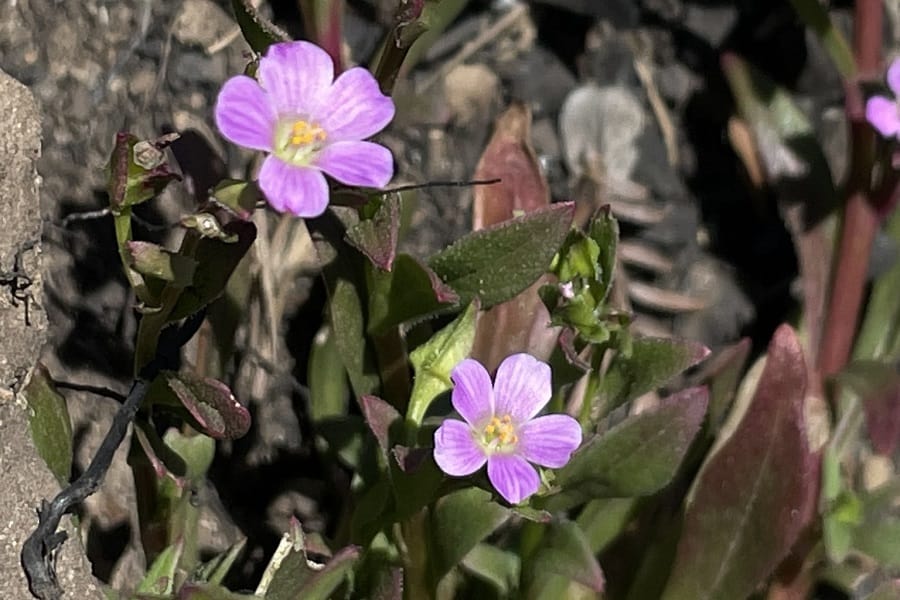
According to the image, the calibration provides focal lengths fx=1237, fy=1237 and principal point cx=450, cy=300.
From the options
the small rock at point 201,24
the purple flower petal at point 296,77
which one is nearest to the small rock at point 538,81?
the small rock at point 201,24

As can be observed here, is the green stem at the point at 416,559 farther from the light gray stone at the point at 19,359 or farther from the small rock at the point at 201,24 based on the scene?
the small rock at the point at 201,24

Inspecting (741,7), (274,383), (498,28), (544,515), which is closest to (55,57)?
(274,383)

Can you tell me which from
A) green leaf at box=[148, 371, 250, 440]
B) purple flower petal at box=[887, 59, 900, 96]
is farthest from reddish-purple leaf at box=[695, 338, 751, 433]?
green leaf at box=[148, 371, 250, 440]

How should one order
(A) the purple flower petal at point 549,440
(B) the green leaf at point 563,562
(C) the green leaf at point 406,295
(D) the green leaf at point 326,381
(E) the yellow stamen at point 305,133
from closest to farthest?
(E) the yellow stamen at point 305,133 → (A) the purple flower petal at point 549,440 → (C) the green leaf at point 406,295 → (B) the green leaf at point 563,562 → (D) the green leaf at point 326,381

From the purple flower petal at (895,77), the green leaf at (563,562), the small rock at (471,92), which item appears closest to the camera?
the green leaf at (563,562)

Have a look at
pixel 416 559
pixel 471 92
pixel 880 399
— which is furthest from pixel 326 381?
pixel 880 399

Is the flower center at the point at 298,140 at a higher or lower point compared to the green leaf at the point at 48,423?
higher
